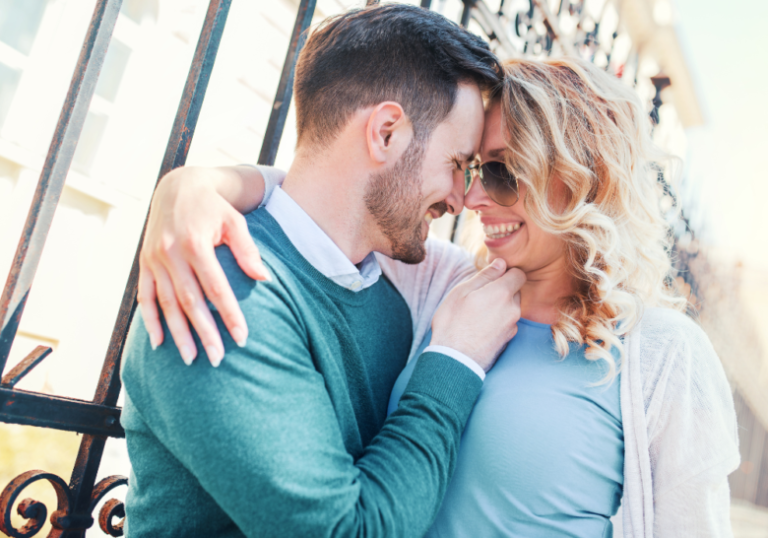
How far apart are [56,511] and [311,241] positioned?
3.18ft

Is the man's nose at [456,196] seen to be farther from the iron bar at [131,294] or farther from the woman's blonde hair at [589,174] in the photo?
the iron bar at [131,294]

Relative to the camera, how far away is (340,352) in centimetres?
139

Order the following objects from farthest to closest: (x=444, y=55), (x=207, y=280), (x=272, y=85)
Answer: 1. (x=272, y=85)
2. (x=444, y=55)
3. (x=207, y=280)

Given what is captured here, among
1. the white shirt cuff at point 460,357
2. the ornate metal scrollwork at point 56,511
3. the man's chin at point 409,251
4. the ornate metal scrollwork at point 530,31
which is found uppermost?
the ornate metal scrollwork at point 530,31

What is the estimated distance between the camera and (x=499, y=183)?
1.85 metres

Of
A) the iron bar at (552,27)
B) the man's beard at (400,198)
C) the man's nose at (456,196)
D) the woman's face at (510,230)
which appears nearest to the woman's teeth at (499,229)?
the woman's face at (510,230)

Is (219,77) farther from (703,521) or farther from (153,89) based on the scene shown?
(703,521)

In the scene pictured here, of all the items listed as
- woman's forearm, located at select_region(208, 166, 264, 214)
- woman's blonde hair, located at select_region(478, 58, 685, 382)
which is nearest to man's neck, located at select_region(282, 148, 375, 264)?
woman's forearm, located at select_region(208, 166, 264, 214)

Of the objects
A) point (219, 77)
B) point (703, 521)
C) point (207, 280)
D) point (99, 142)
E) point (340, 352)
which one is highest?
point (219, 77)

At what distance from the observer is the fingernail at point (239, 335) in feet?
3.30

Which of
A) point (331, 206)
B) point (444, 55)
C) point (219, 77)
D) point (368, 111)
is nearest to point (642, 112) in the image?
point (444, 55)

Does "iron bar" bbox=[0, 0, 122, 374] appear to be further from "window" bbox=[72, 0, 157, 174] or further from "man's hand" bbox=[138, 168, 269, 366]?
"window" bbox=[72, 0, 157, 174]

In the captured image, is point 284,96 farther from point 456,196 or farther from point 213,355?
point 213,355

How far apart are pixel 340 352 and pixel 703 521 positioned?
106 centimetres
